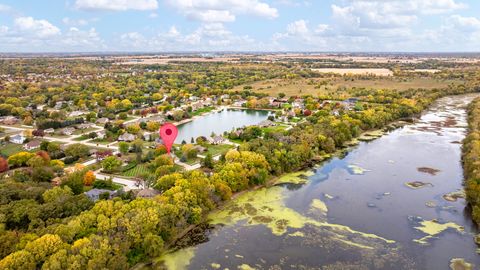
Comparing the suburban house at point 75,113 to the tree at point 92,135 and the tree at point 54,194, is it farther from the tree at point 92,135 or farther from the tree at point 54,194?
the tree at point 54,194

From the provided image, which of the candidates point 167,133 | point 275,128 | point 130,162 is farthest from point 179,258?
point 275,128

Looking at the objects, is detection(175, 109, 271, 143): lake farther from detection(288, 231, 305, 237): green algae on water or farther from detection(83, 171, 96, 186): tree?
detection(288, 231, 305, 237): green algae on water

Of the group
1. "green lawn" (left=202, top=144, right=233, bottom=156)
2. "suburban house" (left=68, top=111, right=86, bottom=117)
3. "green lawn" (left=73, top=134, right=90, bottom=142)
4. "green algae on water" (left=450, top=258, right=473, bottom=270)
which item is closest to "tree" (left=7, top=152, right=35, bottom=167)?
"green lawn" (left=73, top=134, right=90, bottom=142)

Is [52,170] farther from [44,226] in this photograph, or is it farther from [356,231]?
[356,231]

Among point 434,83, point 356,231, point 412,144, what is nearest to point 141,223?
point 356,231

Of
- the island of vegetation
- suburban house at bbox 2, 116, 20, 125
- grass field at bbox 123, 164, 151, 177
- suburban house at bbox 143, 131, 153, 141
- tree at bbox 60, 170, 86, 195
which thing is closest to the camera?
the island of vegetation

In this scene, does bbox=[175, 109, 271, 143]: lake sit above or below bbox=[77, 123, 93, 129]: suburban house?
below
